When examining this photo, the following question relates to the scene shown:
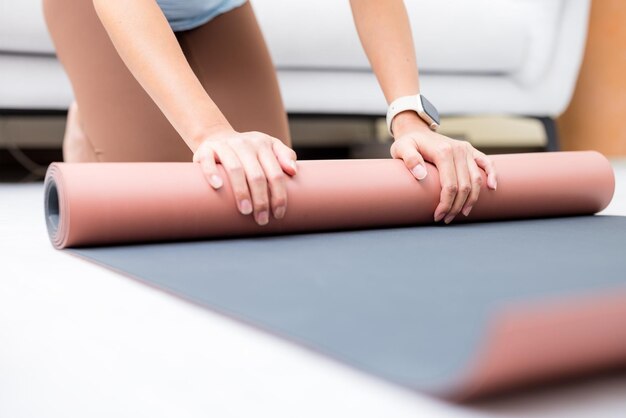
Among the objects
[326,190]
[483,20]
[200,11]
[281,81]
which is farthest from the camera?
[483,20]

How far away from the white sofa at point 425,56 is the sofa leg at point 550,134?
3 centimetres

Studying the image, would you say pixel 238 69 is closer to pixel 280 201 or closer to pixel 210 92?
pixel 210 92

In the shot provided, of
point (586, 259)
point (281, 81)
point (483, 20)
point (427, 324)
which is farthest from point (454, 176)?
point (483, 20)

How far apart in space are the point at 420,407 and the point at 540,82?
8.76ft

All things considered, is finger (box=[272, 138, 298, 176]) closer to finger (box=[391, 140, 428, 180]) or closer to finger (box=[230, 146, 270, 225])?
finger (box=[230, 146, 270, 225])

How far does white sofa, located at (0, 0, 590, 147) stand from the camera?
2.24 meters

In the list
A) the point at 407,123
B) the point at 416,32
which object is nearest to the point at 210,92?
the point at 407,123

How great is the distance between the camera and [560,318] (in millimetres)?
421

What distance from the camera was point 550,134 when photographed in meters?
2.96

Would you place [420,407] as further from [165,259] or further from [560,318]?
[165,259]

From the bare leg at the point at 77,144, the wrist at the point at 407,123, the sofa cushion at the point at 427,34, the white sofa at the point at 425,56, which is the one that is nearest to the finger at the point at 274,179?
the wrist at the point at 407,123

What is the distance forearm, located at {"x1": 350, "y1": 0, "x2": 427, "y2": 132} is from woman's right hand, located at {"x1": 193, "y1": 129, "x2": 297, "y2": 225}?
1.29 feet

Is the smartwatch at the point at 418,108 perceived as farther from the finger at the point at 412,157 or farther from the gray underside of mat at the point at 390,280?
the gray underside of mat at the point at 390,280

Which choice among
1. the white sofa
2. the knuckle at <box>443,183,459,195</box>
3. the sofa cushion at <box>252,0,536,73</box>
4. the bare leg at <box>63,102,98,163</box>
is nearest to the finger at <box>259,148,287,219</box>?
the knuckle at <box>443,183,459,195</box>
